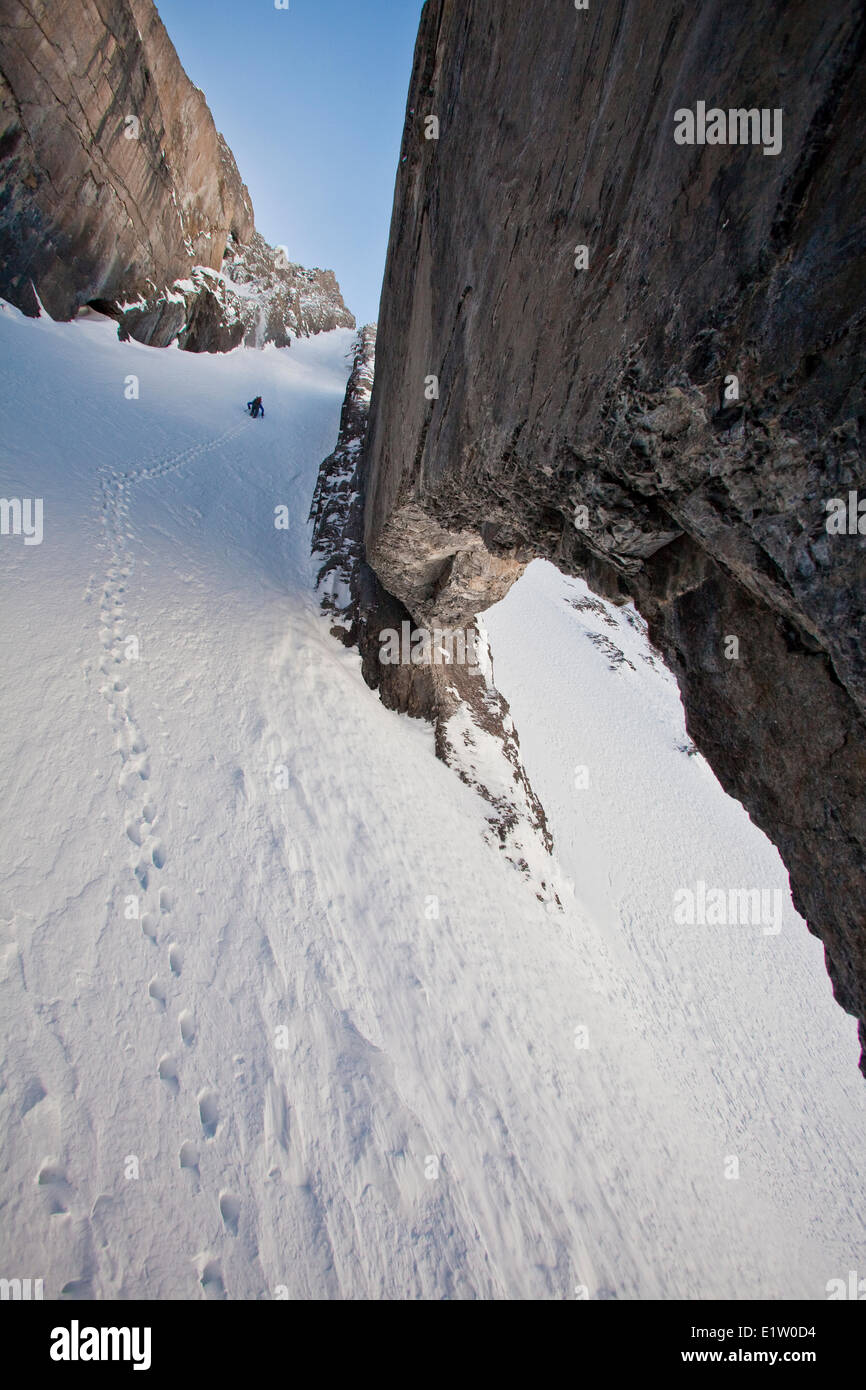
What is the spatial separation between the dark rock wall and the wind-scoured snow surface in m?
10.5

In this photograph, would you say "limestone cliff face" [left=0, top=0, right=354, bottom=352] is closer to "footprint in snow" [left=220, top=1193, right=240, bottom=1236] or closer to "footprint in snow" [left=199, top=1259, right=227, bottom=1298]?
"footprint in snow" [left=220, top=1193, right=240, bottom=1236]

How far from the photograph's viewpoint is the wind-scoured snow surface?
11.1 feet

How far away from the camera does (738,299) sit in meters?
1.95

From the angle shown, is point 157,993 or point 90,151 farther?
point 90,151

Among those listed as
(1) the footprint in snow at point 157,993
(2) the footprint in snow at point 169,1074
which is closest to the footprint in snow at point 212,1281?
(2) the footprint in snow at point 169,1074

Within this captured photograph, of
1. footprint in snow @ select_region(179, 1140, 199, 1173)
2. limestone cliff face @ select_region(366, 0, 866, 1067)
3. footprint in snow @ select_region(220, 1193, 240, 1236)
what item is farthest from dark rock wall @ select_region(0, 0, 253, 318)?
footprint in snow @ select_region(220, 1193, 240, 1236)

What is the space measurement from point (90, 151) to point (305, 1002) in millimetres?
26412

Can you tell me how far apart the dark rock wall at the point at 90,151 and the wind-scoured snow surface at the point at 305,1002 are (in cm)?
1048

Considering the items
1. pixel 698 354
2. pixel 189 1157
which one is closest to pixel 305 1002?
pixel 189 1157

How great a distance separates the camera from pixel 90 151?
1747 cm

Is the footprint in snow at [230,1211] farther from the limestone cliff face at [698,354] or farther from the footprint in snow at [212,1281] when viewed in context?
the limestone cliff face at [698,354]

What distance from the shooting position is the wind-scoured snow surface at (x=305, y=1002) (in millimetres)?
3398

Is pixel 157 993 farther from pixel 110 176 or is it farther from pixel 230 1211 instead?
pixel 110 176
